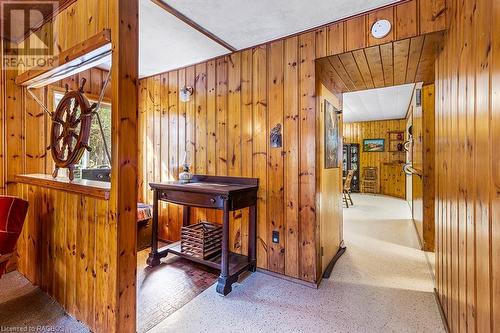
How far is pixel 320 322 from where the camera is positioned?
176 cm

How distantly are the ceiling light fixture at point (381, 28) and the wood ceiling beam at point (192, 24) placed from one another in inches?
53.5

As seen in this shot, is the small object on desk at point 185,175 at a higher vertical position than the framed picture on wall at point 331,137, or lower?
lower

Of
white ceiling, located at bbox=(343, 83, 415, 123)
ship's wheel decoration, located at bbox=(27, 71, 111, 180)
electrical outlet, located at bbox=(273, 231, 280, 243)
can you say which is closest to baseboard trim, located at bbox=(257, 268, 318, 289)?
electrical outlet, located at bbox=(273, 231, 280, 243)

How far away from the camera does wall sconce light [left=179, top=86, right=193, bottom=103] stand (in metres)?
3.11

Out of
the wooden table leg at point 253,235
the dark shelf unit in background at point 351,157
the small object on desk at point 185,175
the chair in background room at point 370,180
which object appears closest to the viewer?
the wooden table leg at point 253,235

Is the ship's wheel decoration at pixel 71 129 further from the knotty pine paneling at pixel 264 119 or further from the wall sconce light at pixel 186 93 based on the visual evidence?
the wall sconce light at pixel 186 93

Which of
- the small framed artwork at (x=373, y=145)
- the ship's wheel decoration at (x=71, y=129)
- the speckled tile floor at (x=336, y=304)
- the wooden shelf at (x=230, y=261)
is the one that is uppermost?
the small framed artwork at (x=373, y=145)

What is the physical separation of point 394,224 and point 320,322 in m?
3.42

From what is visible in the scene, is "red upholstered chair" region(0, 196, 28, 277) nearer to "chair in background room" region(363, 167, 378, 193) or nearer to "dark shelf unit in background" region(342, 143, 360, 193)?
"dark shelf unit in background" region(342, 143, 360, 193)

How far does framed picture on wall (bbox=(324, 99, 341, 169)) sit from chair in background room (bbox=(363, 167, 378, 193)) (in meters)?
6.31

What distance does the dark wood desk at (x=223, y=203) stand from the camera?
216cm

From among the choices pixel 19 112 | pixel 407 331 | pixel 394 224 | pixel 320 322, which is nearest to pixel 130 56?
pixel 19 112

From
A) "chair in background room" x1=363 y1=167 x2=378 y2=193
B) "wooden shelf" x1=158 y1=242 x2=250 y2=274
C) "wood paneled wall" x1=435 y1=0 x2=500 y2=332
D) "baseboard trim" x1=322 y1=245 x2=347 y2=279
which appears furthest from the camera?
"chair in background room" x1=363 y1=167 x2=378 y2=193

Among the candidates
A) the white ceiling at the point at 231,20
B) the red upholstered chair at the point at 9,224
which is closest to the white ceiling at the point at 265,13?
the white ceiling at the point at 231,20
